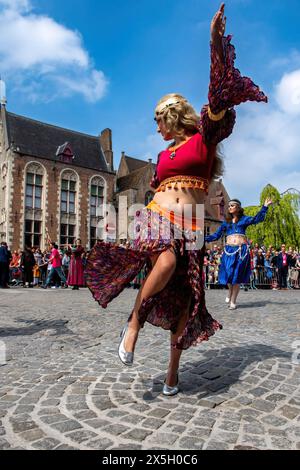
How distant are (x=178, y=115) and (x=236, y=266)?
203 inches

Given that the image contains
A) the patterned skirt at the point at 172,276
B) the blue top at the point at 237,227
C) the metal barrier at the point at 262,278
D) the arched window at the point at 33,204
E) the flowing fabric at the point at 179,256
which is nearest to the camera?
the flowing fabric at the point at 179,256

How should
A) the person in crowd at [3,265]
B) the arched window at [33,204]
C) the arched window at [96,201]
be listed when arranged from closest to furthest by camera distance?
1. the person in crowd at [3,265]
2. the arched window at [33,204]
3. the arched window at [96,201]

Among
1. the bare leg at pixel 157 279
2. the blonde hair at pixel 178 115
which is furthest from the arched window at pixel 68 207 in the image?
the bare leg at pixel 157 279

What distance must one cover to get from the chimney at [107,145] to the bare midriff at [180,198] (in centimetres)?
3391

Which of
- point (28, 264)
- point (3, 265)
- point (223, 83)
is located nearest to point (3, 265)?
point (3, 265)

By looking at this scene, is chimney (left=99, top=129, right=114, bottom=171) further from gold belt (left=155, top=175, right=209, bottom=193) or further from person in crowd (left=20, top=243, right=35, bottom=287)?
gold belt (left=155, top=175, right=209, bottom=193)

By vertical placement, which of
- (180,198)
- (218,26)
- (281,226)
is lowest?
(180,198)

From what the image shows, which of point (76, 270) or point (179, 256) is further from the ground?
point (179, 256)

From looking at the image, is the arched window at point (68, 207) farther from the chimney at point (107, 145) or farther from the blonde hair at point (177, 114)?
the blonde hair at point (177, 114)

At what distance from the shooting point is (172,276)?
251 centimetres

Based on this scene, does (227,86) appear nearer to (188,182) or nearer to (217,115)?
(217,115)

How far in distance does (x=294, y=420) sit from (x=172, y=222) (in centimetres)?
136

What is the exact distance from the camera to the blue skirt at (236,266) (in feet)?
23.6

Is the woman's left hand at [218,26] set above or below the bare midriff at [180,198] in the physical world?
above
